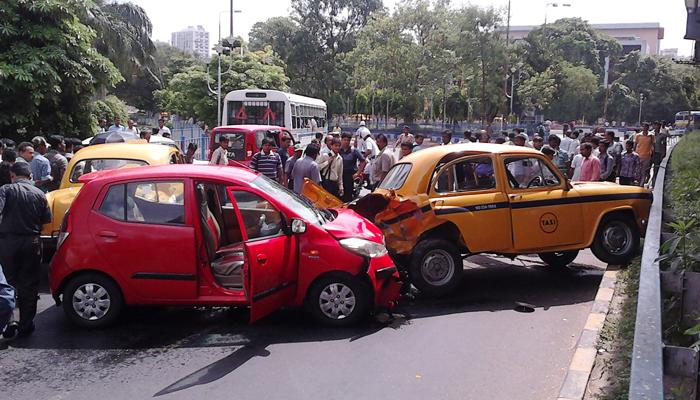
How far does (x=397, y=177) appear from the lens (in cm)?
855

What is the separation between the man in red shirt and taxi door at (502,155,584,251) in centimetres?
274

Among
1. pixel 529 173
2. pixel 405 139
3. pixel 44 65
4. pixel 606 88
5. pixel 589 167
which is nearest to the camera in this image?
pixel 529 173

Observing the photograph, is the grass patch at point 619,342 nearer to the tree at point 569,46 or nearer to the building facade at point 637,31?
the tree at point 569,46

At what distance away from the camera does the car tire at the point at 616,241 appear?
336 inches

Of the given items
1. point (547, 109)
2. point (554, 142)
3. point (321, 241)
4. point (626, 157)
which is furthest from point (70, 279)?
point (547, 109)

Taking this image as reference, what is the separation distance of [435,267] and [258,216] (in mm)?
2179

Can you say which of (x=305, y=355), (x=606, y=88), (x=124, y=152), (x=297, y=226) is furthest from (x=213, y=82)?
(x=606, y=88)

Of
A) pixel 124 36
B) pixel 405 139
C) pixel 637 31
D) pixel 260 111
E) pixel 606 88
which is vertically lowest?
pixel 405 139

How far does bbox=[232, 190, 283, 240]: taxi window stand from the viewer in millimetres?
6574

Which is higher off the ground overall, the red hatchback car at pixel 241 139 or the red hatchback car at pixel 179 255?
the red hatchback car at pixel 241 139

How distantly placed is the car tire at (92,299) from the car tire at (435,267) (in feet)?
10.7

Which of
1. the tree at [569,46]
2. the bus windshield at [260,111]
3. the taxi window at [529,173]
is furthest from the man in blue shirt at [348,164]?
the tree at [569,46]

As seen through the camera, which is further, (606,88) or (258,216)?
(606,88)

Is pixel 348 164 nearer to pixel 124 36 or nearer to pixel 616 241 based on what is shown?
pixel 616 241
